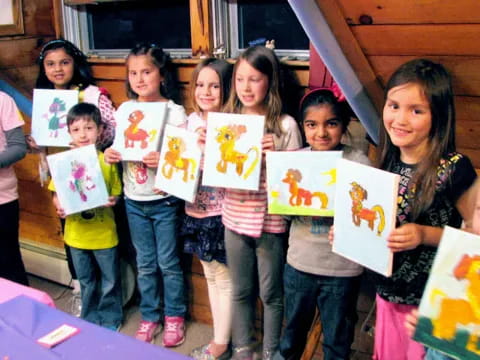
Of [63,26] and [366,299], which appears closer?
[366,299]

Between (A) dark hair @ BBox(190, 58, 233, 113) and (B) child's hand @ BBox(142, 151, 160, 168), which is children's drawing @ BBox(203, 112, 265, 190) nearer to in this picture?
(A) dark hair @ BBox(190, 58, 233, 113)

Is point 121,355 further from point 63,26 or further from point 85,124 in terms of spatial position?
point 63,26

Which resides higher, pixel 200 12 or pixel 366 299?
pixel 200 12

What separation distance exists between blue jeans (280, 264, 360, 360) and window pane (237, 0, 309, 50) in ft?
3.45

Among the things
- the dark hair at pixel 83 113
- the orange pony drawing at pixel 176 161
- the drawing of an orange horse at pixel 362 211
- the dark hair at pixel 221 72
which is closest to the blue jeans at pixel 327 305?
the drawing of an orange horse at pixel 362 211

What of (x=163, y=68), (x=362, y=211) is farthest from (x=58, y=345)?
(x=163, y=68)

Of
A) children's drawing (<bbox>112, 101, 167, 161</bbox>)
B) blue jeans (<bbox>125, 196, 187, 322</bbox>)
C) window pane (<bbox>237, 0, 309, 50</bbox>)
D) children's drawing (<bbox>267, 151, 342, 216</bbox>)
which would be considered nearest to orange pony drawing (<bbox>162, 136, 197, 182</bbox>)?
children's drawing (<bbox>112, 101, 167, 161</bbox>)

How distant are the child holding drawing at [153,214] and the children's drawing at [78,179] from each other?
0.09 meters

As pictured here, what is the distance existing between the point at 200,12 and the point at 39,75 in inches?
37.7

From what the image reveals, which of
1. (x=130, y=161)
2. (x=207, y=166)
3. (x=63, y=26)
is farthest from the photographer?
(x=63, y=26)

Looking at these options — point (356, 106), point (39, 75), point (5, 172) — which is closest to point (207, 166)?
point (356, 106)

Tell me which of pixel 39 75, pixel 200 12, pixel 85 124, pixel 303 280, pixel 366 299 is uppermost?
pixel 200 12

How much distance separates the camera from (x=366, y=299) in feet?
7.55

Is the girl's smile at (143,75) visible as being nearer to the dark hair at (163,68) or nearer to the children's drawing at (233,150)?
the dark hair at (163,68)
